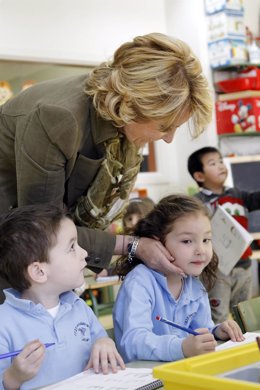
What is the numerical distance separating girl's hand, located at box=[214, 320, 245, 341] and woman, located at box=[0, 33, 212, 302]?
256mm

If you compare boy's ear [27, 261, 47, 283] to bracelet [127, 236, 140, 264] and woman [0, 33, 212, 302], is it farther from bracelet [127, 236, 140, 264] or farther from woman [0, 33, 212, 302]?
bracelet [127, 236, 140, 264]

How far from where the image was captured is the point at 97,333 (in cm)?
159

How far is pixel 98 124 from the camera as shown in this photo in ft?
5.79

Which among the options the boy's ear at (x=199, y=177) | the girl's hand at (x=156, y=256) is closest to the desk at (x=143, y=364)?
the girl's hand at (x=156, y=256)

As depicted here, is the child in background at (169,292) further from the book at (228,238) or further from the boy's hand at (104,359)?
the book at (228,238)

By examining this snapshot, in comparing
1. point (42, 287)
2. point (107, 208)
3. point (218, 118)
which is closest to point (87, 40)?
point (218, 118)

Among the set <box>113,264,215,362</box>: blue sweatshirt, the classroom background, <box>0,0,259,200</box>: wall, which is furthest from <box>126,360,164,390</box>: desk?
the classroom background

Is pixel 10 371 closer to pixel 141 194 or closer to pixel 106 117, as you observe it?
pixel 106 117

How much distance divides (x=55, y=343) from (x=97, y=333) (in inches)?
6.2

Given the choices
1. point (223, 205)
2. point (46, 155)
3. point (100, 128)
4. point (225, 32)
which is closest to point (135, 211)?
point (223, 205)

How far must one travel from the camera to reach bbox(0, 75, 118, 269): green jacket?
163 cm

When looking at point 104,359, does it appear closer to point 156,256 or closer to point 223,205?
point 156,256

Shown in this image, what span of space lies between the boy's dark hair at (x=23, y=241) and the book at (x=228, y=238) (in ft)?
5.50

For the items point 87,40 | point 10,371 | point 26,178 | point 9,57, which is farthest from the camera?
point 87,40
